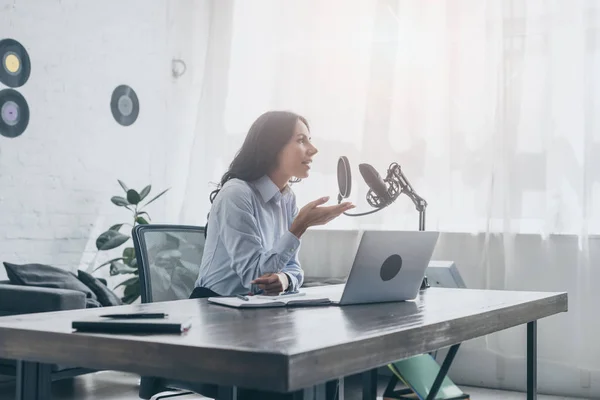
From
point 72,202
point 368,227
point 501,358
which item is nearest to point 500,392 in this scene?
point 501,358

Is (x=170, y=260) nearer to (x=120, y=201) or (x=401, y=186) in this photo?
(x=401, y=186)

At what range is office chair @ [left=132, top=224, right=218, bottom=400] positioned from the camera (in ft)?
7.47

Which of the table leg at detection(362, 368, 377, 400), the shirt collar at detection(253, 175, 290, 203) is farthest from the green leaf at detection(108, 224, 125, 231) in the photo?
the table leg at detection(362, 368, 377, 400)

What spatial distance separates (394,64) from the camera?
4.43 m

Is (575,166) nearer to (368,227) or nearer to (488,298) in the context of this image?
(368,227)

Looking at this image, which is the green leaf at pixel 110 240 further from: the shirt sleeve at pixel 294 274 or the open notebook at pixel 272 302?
the open notebook at pixel 272 302

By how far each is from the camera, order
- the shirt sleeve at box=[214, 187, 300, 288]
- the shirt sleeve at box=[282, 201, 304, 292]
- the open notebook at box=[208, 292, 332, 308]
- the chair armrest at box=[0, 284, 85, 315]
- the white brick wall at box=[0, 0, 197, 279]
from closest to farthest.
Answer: the open notebook at box=[208, 292, 332, 308]
the shirt sleeve at box=[214, 187, 300, 288]
the shirt sleeve at box=[282, 201, 304, 292]
the chair armrest at box=[0, 284, 85, 315]
the white brick wall at box=[0, 0, 197, 279]

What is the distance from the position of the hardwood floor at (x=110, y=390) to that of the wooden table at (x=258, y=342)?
7.01 ft

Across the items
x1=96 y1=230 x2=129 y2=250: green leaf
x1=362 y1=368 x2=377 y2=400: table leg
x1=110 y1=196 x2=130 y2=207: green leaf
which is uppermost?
x1=110 y1=196 x2=130 y2=207: green leaf

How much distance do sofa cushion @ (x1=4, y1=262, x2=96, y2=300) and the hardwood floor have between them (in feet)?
1.55

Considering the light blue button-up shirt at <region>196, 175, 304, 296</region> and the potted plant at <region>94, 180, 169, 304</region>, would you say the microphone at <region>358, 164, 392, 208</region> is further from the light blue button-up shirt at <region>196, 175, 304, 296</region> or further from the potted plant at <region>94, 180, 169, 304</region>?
the potted plant at <region>94, 180, 169, 304</region>

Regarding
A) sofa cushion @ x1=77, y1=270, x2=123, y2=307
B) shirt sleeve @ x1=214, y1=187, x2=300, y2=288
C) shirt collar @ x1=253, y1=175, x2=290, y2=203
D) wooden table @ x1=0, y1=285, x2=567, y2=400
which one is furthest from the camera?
sofa cushion @ x1=77, y1=270, x2=123, y2=307

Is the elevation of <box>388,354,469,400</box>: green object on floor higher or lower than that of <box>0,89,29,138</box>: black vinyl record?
lower

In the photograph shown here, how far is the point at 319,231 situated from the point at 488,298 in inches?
102
